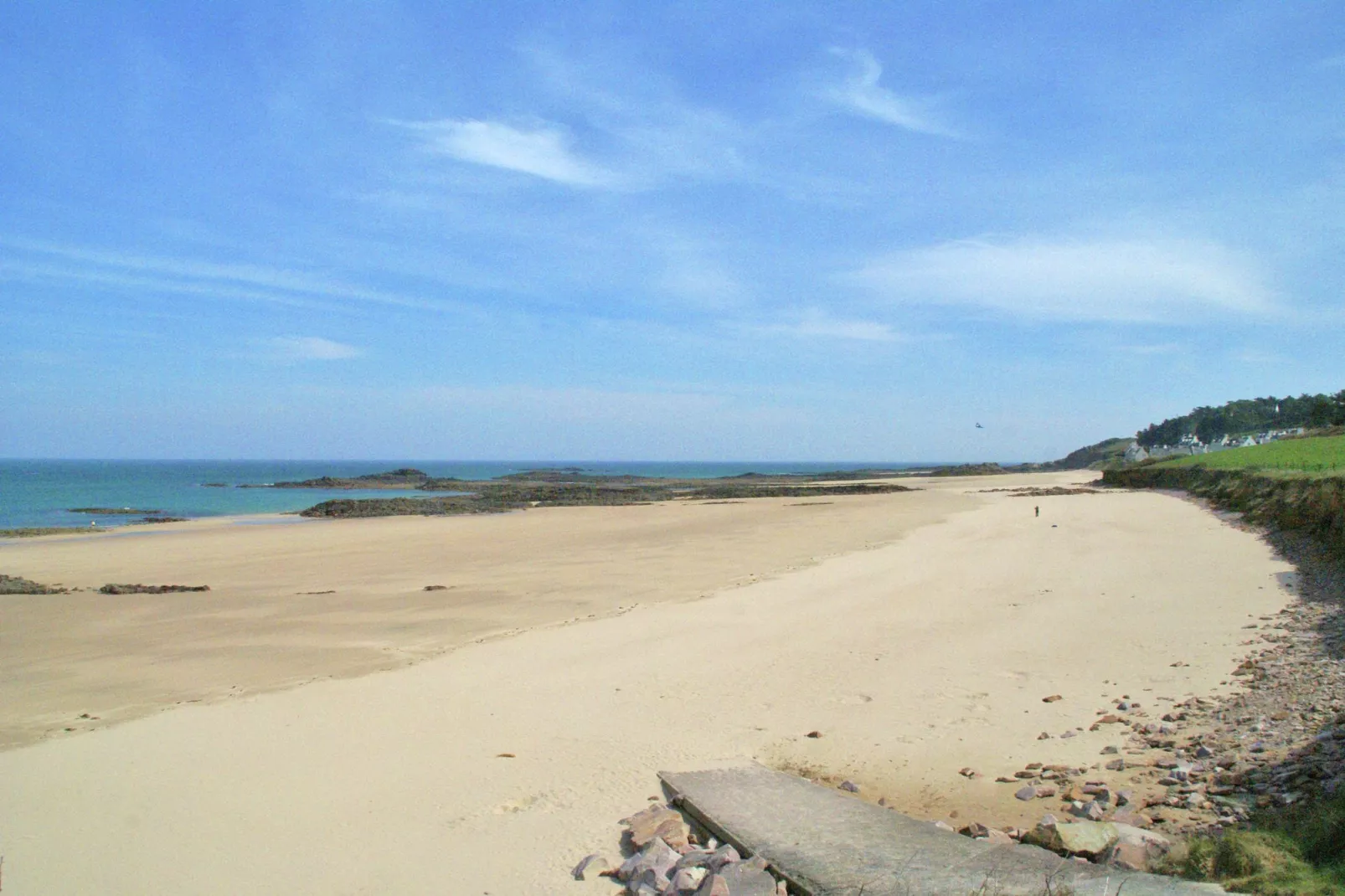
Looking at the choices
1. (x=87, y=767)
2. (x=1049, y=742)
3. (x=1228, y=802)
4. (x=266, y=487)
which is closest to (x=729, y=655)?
(x=1049, y=742)

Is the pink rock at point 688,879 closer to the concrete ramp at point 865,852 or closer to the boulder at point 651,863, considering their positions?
the boulder at point 651,863

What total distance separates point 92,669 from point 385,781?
610cm

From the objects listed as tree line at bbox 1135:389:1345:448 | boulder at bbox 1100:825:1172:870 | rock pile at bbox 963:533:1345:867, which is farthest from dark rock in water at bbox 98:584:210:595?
tree line at bbox 1135:389:1345:448

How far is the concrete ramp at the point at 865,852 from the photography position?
396 cm

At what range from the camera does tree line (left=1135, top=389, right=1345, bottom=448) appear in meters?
82.7

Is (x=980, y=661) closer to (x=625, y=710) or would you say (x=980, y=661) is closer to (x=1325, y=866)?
(x=625, y=710)

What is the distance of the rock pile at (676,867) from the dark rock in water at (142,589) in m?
14.1

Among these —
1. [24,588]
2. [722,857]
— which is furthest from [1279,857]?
[24,588]

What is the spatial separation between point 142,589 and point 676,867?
15322 mm

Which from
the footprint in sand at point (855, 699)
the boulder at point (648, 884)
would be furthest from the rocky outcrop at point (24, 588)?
the boulder at point (648, 884)

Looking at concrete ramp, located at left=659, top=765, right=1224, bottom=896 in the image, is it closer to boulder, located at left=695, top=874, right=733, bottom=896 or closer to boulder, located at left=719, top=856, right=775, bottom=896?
boulder, located at left=719, top=856, right=775, bottom=896

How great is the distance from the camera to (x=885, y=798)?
223 inches

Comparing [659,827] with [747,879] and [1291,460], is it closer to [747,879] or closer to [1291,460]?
[747,879]

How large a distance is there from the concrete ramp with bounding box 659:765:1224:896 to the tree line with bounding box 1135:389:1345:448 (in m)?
87.1
